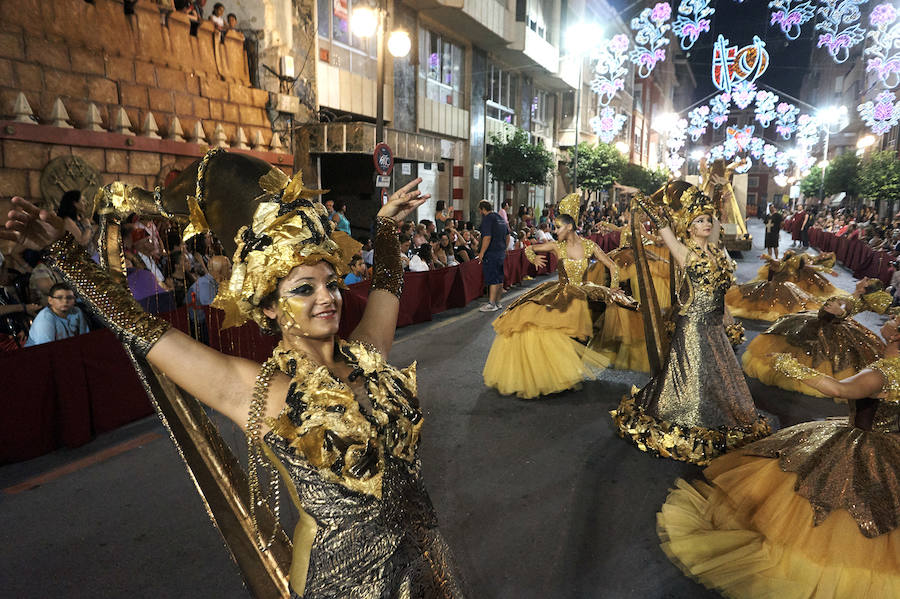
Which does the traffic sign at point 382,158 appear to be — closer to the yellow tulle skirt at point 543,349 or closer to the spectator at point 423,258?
the spectator at point 423,258

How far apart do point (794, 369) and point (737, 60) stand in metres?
15.9

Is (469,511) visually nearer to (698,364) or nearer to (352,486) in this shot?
(698,364)

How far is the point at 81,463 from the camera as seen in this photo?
5.08 metres

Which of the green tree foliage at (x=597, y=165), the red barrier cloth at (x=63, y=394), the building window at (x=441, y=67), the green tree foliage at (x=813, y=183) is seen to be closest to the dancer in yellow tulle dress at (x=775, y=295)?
the red barrier cloth at (x=63, y=394)

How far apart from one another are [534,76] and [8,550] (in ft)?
105

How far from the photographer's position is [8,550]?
381 centimetres

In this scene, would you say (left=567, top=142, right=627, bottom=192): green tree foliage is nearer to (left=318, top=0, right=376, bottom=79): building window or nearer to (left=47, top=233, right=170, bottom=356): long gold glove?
(left=318, top=0, right=376, bottom=79): building window

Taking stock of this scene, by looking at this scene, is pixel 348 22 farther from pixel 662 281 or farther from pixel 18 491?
pixel 18 491

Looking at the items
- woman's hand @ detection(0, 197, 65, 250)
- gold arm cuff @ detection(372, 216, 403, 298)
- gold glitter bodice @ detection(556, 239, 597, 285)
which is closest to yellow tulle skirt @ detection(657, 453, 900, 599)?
gold arm cuff @ detection(372, 216, 403, 298)

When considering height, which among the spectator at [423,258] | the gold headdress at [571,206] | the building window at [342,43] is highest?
the building window at [342,43]

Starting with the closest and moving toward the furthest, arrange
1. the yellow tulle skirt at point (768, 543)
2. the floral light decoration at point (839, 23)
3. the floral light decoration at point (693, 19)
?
the yellow tulle skirt at point (768, 543) < the floral light decoration at point (839, 23) < the floral light decoration at point (693, 19)

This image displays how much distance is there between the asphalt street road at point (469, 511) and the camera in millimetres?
3494

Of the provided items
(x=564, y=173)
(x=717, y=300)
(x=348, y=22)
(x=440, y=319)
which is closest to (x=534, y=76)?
(x=564, y=173)

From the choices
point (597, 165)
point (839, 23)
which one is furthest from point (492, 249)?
→ point (597, 165)
